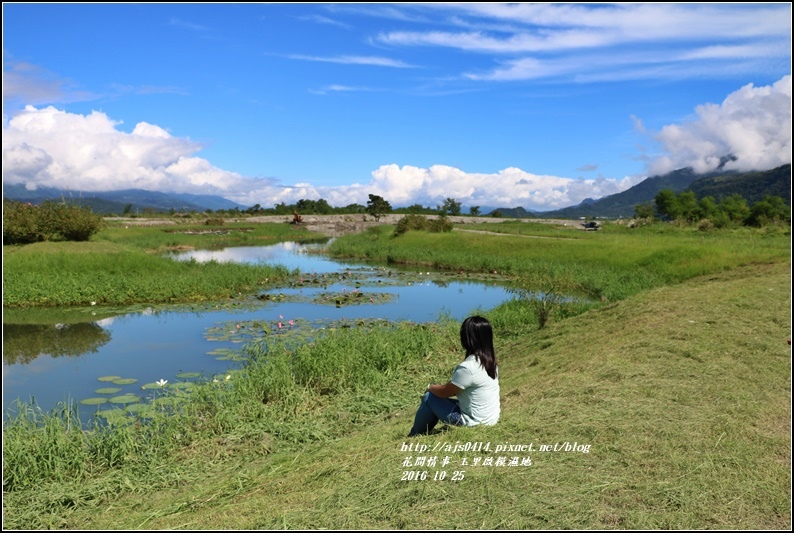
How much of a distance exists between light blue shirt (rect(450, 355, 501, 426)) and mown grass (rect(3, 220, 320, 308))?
15.3 metres

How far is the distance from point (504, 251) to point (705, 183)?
201272 mm

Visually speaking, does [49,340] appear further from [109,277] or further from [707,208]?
[707,208]

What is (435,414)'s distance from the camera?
5.58m

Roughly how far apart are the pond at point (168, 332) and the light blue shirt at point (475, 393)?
586 cm

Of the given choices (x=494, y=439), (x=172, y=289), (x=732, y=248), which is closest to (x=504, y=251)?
(x=732, y=248)

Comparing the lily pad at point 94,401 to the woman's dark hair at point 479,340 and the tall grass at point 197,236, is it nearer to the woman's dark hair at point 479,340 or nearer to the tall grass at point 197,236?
the woman's dark hair at point 479,340

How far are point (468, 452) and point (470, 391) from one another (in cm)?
63

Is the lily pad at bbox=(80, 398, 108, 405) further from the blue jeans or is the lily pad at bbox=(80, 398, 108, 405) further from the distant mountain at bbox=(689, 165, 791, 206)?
the distant mountain at bbox=(689, 165, 791, 206)

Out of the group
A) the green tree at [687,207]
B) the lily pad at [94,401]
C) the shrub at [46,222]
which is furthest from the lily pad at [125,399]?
the green tree at [687,207]

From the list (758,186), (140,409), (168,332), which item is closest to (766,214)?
(168,332)

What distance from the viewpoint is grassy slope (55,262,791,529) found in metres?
4.01

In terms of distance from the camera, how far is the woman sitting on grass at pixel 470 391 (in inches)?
203

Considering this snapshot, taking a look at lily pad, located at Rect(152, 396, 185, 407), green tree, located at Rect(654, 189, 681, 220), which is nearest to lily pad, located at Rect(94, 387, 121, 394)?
lily pad, located at Rect(152, 396, 185, 407)

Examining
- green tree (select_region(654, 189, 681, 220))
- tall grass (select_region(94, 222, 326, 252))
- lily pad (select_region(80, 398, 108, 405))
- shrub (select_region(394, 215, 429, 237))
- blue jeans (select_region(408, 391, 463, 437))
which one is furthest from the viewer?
green tree (select_region(654, 189, 681, 220))
